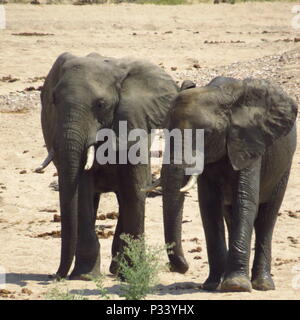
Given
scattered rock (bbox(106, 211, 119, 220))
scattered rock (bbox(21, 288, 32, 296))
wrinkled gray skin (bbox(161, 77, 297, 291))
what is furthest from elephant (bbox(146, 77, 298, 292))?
scattered rock (bbox(106, 211, 119, 220))

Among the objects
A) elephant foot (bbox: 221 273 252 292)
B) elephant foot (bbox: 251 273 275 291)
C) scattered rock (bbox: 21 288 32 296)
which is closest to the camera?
elephant foot (bbox: 221 273 252 292)

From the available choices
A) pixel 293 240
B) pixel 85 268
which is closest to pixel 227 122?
pixel 85 268

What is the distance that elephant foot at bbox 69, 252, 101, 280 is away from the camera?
12.9m

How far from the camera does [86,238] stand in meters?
12.9

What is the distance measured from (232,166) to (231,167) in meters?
0.09

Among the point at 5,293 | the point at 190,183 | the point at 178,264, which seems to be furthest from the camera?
the point at 178,264

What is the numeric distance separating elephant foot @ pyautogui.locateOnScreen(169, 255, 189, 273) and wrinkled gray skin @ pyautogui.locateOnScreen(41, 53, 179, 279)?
746 millimetres

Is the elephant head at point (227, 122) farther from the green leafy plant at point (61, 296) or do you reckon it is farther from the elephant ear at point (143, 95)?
the elephant ear at point (143, 95)

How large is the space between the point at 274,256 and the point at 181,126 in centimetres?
317

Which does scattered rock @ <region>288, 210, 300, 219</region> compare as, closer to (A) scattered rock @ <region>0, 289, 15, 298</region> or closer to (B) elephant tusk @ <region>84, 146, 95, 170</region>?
(B) elephant tusk @ <region>84, 146, 95, 170</region>

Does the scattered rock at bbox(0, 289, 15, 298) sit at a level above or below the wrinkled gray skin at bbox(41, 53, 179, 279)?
below

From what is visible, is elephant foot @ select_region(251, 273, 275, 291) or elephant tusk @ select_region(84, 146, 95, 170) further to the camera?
elephant tusk @ select_region(84, 146, 95, 170)

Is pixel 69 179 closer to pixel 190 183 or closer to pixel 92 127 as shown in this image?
pixel 92 127

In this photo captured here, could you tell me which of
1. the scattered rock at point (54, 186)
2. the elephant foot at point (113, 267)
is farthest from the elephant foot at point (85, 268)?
the scattered rock at point (54, 186)
